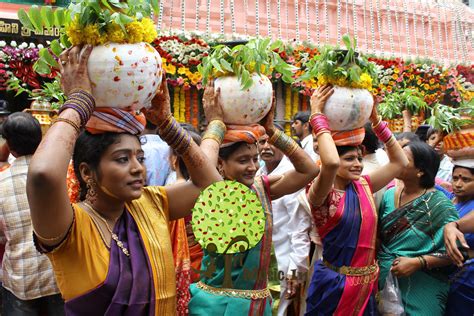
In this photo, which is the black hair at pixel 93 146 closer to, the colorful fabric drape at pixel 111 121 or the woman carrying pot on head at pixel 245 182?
the colorful fabric drape at pixel 111 121

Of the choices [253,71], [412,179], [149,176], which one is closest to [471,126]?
[412,179]

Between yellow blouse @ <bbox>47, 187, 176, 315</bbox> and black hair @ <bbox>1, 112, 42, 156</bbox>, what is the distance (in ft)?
5.35

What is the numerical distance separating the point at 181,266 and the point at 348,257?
3.82 ft

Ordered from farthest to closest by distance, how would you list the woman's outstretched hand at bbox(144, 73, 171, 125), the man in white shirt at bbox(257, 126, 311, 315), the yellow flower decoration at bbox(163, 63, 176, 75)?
the yellow flower decoration at bbox(163, 63, 176, 75) → the man in white shirt at bbox(257, 126, 311, 315) → the woman's outstretched hand at bbox(144, 73, 171, 125)

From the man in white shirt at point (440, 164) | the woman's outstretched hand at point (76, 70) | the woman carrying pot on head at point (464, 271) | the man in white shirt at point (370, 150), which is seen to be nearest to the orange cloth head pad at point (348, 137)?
the woman carrying pot on head at point (464, 271)

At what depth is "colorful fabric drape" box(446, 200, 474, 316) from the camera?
3902 mm

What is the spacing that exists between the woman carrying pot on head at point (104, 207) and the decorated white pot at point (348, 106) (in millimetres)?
1133

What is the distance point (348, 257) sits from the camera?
372cm

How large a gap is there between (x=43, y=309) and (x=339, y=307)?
1.91 m

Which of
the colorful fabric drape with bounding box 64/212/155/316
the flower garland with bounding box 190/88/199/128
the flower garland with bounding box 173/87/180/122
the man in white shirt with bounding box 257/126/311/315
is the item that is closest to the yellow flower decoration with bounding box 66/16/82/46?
the colorful fabric drape with bounding box 64/212/155/316

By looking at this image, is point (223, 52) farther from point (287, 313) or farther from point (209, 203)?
point (287, 313)

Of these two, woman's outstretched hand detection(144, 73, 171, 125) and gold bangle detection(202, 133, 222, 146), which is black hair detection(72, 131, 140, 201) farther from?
gold bangle detection(202, 133, 222, 146)

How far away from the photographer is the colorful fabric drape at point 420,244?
3971 millimetres

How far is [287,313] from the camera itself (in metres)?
4.68
